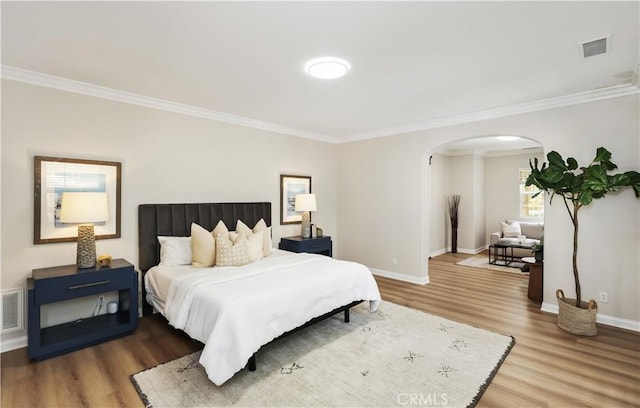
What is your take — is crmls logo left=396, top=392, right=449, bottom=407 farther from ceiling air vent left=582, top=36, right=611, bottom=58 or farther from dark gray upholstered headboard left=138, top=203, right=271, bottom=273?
dark gray upholstered headboard left=138, top=203, right=271, bottom=273

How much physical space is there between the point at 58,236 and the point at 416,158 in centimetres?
490

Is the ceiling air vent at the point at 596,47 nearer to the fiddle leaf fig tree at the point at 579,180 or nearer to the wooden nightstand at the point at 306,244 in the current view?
the fiddle leaf fig tree at the point at 579,180

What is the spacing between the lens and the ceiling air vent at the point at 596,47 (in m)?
2.45

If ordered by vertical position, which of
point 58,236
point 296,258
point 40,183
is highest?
point 40,183

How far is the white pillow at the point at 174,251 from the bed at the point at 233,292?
9 cm

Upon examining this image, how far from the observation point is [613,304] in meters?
3.57

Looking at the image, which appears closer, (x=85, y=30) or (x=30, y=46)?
(x=85, y=30)

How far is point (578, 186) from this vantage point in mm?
3393

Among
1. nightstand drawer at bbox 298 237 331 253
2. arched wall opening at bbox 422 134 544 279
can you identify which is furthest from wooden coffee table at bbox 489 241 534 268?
nightstand drawer at bbox 298 237 331 253

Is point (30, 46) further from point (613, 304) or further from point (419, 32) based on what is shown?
point (613, 304)

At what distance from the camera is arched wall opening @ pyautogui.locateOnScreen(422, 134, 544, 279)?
26.1ft

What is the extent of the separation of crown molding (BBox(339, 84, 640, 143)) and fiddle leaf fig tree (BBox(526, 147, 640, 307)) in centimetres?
68

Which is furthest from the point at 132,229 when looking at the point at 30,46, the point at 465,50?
the point at 465,50

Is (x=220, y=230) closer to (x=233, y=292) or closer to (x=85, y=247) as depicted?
(x=85, y=247)
